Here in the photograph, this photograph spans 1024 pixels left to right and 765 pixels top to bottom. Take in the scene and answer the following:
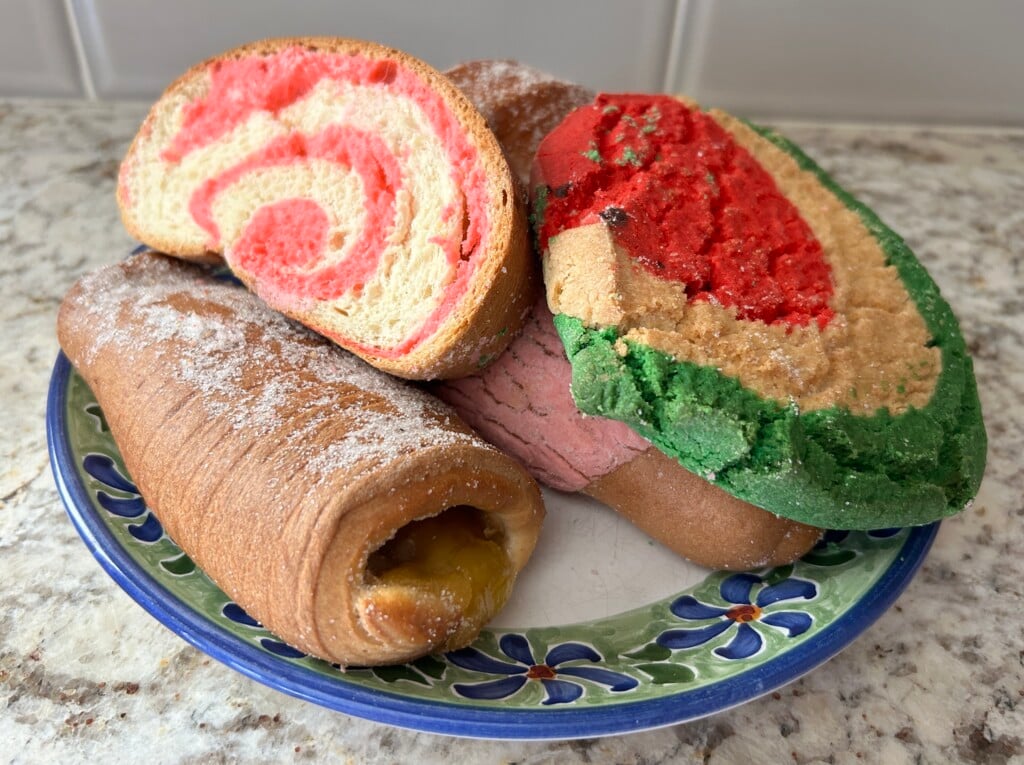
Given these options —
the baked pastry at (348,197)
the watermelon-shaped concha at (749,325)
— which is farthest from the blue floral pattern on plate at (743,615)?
the baked pastry at (348,197)

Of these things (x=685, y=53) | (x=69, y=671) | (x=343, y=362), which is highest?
(x=685, y=53)

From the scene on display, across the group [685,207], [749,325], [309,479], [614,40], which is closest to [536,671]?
[309,479]

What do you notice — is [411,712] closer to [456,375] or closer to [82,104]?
[456,375]

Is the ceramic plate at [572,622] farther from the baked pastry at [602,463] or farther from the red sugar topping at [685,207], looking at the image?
the red sugar topping at [685,207]

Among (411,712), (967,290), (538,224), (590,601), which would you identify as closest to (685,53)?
(967,290)

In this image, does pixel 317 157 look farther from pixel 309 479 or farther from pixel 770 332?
pixel 770 332

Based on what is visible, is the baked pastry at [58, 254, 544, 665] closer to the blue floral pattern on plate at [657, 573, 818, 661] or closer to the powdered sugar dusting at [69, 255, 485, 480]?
the powdered sugar dusting at [69, 255, 485, 480]
